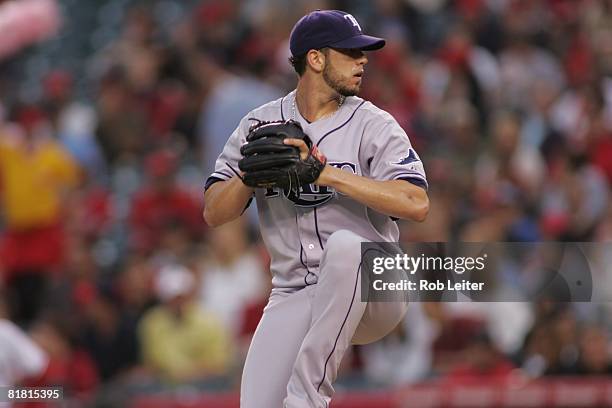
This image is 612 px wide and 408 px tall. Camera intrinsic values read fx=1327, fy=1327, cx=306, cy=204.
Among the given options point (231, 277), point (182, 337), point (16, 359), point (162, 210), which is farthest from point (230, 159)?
point (162, 210)

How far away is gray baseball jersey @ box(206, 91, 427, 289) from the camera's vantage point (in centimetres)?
419

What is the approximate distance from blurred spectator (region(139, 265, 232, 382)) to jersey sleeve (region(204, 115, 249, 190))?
317cm

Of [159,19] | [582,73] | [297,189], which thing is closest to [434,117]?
[582,73]

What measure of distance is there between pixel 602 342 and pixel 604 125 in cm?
202

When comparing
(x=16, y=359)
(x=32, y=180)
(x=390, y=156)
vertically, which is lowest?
(x=16, y=359)

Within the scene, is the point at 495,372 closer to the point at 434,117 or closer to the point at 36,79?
the point at 434,117

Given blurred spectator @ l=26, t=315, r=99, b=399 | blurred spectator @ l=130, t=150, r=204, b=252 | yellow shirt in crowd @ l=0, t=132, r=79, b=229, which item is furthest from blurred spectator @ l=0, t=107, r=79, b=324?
blurred spectator @ l=26, t=315, r=99, b=399

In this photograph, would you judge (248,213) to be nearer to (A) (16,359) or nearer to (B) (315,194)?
(A) (16,359)

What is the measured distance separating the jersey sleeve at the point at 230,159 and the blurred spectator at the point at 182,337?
317 cm

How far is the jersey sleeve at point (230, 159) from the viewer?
14.2 ft

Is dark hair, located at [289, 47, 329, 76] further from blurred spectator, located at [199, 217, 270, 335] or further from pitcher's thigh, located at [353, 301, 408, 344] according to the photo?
blurred spectator, located at [199, 217, 270, 335]

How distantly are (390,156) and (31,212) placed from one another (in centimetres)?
509

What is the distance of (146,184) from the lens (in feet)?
30.3

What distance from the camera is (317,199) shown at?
4230 mm
